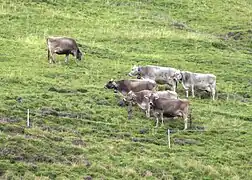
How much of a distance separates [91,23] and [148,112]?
103ft

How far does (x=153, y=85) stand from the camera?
39.8 m

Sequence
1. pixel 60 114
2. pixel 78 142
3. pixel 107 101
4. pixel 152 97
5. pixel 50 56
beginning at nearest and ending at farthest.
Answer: pixel 78 142 → pixel 60 114 → pixel 152 97 → pixel 107 101 → pixel 50 56

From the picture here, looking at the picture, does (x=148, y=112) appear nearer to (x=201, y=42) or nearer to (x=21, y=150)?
(x=21, y=150)

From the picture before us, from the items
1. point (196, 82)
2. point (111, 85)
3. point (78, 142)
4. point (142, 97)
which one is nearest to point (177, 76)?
point (196, 82)

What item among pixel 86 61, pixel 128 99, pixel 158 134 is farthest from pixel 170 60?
pixel 158 134

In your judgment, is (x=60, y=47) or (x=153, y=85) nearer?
(x=153, y=85)

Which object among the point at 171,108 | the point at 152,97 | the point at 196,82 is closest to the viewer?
the point at 171,108

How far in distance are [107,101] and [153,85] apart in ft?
11.7

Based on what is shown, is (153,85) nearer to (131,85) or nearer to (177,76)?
(131,85)

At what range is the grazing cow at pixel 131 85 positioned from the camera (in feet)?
130

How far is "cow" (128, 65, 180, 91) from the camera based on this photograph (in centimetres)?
4319

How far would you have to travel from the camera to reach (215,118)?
36.4 m

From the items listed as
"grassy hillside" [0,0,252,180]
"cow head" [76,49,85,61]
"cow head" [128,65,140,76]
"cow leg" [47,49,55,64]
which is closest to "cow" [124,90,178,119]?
"grassy hillside" [0,0,252,180]

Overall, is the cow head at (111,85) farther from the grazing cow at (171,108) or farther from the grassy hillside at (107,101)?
the grazing cow at (171,108)
